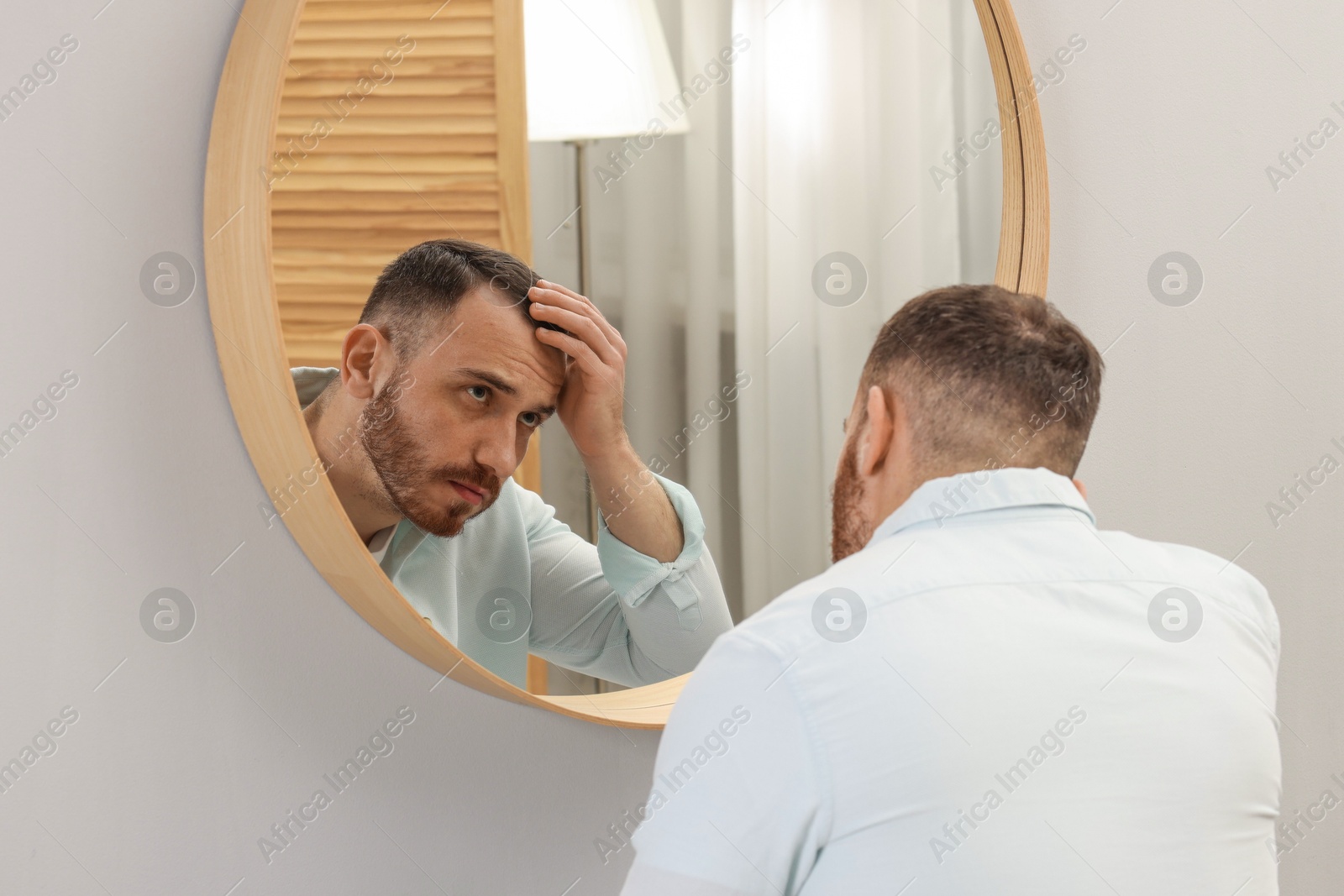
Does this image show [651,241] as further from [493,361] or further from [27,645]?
[27,645]

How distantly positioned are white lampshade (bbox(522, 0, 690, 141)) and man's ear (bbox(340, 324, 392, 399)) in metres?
0.21

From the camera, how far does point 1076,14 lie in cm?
129

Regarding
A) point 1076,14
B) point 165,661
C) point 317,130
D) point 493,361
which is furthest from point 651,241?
point 1076,14

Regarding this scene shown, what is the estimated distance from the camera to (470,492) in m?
0.90

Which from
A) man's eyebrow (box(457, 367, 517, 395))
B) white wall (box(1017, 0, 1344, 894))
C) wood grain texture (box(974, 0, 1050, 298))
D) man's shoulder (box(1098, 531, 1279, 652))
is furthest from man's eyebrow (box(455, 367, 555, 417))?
white wall (box(1017, 0, 1344, 894))

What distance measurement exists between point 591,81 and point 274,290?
0.32m

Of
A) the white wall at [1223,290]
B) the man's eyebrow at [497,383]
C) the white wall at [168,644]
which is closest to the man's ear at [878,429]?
the man's eyebrow at [497,383]

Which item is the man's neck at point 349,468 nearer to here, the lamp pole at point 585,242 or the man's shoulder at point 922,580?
the lamp pole at point 585,242

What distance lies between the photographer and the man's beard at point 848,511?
3.00 ft

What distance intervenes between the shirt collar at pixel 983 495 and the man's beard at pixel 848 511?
0.14m

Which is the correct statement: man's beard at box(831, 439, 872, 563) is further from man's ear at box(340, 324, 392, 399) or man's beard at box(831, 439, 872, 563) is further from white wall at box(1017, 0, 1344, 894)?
white wall at box(1017, 0, 1344, 894)

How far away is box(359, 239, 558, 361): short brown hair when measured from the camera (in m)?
0.83

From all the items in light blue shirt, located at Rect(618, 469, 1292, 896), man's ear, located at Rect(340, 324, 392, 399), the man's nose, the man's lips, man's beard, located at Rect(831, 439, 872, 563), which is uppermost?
man's ear, located at Rect(340, 324, 392, 399)

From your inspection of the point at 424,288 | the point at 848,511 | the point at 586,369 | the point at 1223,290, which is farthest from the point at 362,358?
the point at 1223,290
